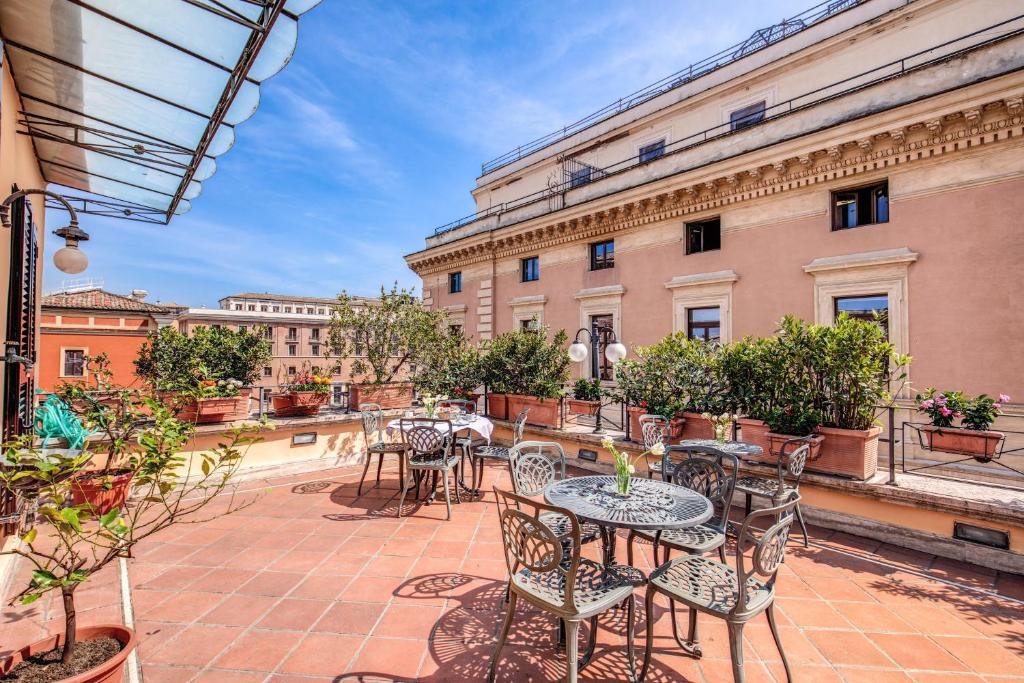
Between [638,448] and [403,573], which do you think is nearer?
[403,573]

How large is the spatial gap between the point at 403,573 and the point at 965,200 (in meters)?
9.43

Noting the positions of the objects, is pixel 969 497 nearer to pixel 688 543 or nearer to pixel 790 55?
pixel 688 543

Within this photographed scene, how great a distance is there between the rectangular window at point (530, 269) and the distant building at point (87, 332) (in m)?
18.0

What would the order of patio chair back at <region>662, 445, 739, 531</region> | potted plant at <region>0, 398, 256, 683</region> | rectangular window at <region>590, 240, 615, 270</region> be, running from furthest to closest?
rectangular window at <region>590, 240, 615, 270</region>, patio chair back at <region>662, 445, 739, 531</region>, potted plant at <region>0, 398, 256, 683</region>

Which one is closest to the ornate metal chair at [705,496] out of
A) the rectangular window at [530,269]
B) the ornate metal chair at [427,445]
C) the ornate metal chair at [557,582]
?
the ornate metal chair at [557,582]

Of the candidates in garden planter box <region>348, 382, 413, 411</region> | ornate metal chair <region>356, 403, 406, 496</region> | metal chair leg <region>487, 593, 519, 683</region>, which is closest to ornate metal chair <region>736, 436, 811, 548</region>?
metal chair leg <region>487, 593, 519, 683</region>

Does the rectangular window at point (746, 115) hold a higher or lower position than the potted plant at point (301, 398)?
higher

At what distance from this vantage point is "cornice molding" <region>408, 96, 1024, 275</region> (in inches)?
→ 264

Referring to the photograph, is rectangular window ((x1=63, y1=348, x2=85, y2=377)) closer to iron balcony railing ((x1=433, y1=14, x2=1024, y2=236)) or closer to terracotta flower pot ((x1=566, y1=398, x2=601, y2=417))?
iron balcony railing ((x1=433, y1=14, x2=1024, y2=236))

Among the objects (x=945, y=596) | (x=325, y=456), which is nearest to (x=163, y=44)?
(x=325, y=456)

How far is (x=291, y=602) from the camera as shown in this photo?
3.24m

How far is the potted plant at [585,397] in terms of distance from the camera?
7.95m

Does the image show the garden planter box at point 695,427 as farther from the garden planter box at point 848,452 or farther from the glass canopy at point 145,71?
the glass canopy at point 145,71

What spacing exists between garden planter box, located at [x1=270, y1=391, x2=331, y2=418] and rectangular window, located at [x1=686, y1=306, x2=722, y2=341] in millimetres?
7603
